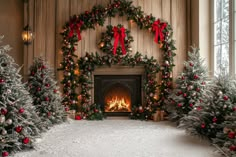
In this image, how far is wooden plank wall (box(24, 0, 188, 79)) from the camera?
6.10 metres

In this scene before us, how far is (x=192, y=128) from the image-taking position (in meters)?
4.29

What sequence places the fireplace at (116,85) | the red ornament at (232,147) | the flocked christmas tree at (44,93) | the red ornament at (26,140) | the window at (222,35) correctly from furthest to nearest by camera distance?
1. the fireplace at (116,85)
2. the flocked christmas tree at (44,93)
3. the window at (222,35)
4. the red ornament at (26,140)
5. the red ornament at (232,147)

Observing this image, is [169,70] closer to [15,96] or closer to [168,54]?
[168,54]

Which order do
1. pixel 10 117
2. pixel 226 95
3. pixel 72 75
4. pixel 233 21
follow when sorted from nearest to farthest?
pixel 10 117 → pixel 226 95 → pixel 233 21 → pixel 72 75

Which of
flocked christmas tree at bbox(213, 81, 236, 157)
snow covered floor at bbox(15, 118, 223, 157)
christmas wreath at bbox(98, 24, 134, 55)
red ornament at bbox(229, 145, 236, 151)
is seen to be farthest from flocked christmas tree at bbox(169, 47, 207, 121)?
red ornament at bbox(229, 145, 236, 151)

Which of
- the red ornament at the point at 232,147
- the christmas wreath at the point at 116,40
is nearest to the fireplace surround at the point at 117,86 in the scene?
the christmas wreath at the point at 116,40

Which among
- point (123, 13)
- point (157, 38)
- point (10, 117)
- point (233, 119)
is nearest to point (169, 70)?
point (157, 38)

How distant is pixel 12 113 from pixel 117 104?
3.14 metres

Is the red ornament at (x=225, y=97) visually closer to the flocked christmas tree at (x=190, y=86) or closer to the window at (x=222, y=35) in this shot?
the window at (x=222, y=35)

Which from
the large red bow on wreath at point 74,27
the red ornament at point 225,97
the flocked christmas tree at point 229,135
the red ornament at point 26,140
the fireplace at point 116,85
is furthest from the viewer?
the fireplace at point 116,85

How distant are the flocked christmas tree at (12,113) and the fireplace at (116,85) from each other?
255 cm

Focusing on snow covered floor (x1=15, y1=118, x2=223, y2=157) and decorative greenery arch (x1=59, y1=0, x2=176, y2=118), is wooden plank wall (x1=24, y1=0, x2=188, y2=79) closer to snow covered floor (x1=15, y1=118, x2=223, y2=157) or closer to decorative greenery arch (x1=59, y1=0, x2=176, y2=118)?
decorative greenery arch (x1=59, y1=0, x2=176, y2=118)

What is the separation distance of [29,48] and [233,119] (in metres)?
4.30

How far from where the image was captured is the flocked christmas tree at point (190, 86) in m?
5.21
